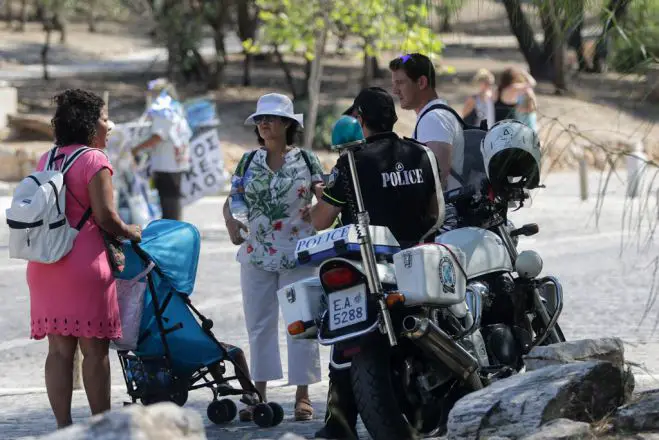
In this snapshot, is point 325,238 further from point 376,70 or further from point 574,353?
point 376,70

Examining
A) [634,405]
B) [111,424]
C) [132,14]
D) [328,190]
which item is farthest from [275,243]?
[132,14]

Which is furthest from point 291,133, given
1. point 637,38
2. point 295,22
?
point 295,22

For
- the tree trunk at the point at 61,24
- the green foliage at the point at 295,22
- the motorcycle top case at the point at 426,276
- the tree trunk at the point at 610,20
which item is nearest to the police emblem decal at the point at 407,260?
the motorcycle top case at the point at 426,276

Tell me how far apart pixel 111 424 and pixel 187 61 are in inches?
1109

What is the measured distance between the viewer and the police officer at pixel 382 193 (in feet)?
21.4

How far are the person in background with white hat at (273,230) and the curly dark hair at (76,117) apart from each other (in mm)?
1048

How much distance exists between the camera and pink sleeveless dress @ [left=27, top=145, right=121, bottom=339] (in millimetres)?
6633

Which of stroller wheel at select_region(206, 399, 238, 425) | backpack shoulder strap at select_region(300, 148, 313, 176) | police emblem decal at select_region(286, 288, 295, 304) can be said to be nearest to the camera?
police emblem decal at select_region(286, 288, 295, 304)

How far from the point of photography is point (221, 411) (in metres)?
7.29

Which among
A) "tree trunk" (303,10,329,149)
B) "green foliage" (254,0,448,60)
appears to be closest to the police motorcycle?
"tree trunk" (303,10,329,149)

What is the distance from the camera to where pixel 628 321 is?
10.7 meters

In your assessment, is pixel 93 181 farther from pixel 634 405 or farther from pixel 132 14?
pixel 132 14

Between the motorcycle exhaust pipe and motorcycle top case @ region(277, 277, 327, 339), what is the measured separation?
17.9 inches

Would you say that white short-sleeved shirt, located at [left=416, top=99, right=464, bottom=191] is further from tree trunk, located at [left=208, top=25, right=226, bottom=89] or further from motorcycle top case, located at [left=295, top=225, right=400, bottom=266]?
tree trunk, located at [left=208, top=25, right=226, bottom=89]
